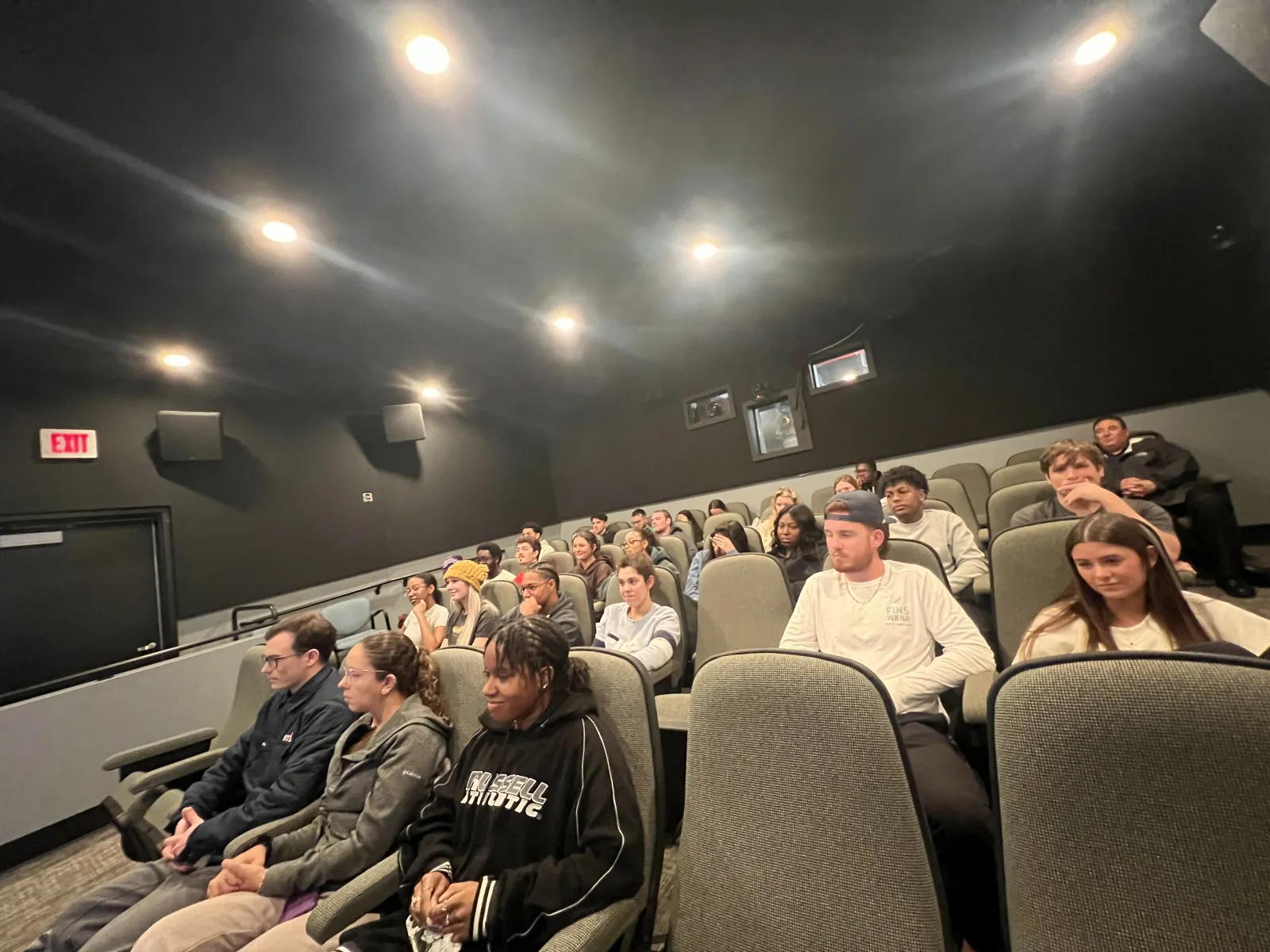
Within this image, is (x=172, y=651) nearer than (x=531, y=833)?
No

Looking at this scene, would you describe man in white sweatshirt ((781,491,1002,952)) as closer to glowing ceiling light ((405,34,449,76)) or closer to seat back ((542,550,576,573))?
glowing ceiling light ((405,34,449,76))

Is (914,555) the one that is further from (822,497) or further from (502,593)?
(822,497)

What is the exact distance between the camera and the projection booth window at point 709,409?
287 inches

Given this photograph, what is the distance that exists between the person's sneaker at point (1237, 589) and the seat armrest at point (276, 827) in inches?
202

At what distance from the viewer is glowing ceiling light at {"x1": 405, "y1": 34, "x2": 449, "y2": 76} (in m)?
2.02

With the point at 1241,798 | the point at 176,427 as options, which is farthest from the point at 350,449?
the point at 1241,798

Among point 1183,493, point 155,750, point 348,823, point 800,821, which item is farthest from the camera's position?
point 1183,493

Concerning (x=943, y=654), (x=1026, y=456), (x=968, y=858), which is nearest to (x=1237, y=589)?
(x=1026, y=456)

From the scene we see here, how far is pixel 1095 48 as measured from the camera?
2486 millimetres

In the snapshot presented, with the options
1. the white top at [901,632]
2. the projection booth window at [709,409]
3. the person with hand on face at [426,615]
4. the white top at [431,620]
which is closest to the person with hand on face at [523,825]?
the white top at [901,632]

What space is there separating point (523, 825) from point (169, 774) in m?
2.09

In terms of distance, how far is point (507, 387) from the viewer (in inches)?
275

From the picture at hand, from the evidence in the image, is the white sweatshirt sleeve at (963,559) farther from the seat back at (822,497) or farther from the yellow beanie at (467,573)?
the yellow beanie at (467,573)

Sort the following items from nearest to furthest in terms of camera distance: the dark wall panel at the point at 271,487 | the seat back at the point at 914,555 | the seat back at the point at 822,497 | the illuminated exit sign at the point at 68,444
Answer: the seat back at the point at 914,555 < the illuminated exit sign at the point at 68,444 < the dark wall panel at the point at 271,487 < the seat back at the point at 822,497
